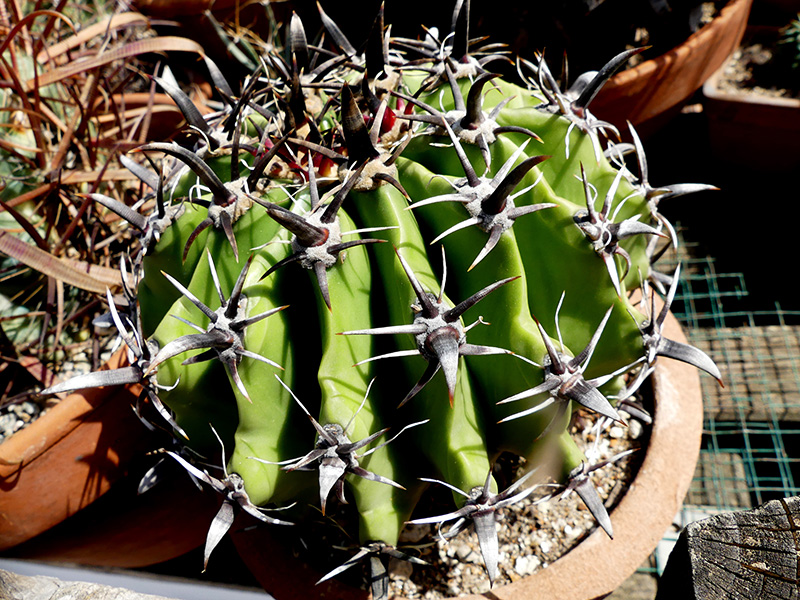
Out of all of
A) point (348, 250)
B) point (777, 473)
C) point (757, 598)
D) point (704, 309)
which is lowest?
point (777, 473)

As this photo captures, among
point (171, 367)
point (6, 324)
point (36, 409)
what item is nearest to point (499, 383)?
point (171, 367)

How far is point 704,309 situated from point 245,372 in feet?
4.89

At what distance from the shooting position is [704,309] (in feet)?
5.70

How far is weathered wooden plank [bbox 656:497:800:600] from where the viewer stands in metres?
0.68

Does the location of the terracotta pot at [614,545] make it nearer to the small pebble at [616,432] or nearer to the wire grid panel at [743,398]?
the small pebble at [616,432]


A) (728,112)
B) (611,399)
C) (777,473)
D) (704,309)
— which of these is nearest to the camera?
(611,399)

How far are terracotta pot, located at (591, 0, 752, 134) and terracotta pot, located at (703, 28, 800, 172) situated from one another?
0.70 feet

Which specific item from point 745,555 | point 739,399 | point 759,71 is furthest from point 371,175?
point 759,71

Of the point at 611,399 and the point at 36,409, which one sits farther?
the point at 36,409

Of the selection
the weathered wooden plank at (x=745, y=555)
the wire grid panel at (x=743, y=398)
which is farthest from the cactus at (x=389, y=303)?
the wire grid panel at (x=743, y=398)

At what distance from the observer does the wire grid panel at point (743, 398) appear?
58.4 inches

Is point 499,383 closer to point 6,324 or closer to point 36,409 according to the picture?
point 36,409

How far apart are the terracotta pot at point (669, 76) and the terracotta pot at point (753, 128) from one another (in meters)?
0.21

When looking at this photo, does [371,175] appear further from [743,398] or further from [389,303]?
[743,398]
